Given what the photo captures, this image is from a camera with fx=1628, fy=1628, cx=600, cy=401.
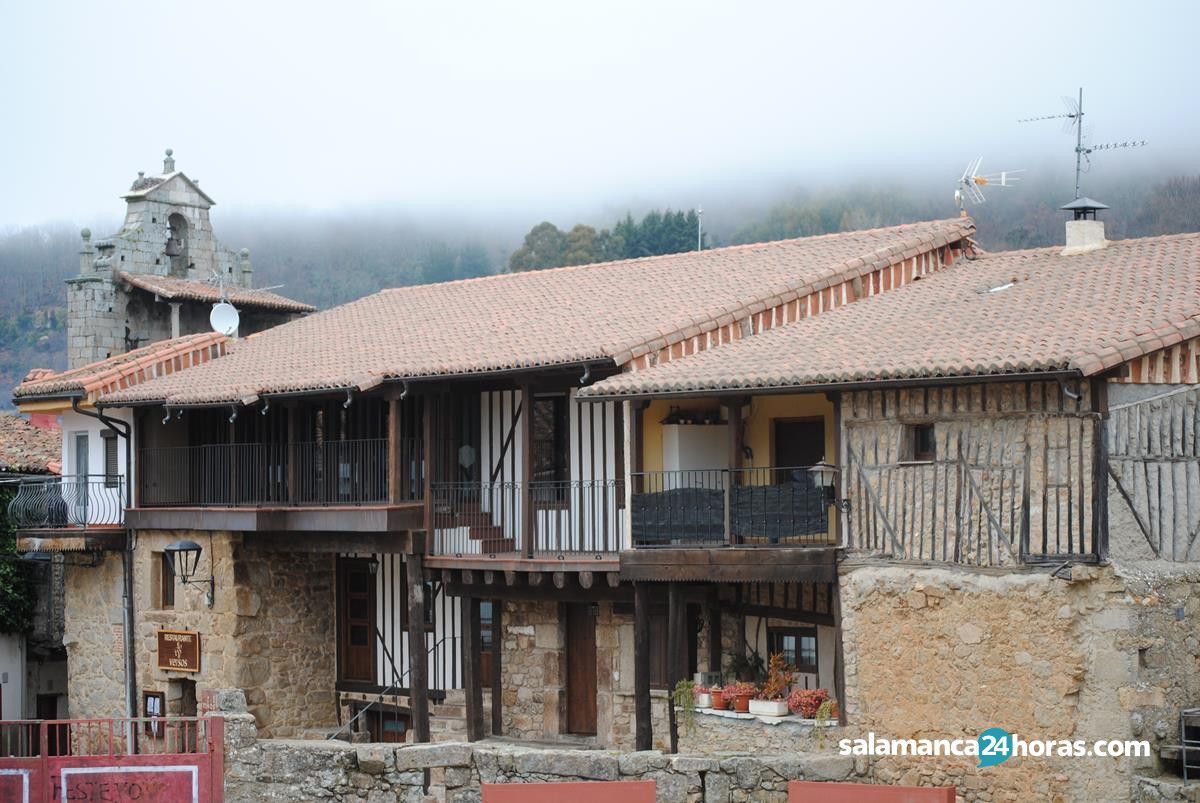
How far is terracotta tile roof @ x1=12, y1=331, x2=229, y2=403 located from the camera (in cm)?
2552

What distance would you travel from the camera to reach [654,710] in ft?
71.4

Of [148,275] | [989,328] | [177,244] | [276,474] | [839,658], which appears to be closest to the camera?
[989,328]

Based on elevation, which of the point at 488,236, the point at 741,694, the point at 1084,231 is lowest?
the point at 741,694

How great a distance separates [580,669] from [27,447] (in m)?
14.1

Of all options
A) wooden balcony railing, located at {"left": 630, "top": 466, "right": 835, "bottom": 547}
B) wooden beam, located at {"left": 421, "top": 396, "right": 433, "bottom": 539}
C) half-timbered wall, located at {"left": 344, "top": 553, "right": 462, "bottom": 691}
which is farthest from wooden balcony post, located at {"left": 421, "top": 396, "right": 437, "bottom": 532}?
wooden balcony railing, located at {"left": 630, "top": 466, "right": 835, "bottom": 547}

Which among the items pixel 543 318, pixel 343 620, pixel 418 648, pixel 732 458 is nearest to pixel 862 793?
pixel 732 458

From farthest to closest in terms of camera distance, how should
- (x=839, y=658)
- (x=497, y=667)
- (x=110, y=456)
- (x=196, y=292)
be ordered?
(x=196, y=292) < (x=110, y=456) < (x=497, y=667) < (x=839, y=658)

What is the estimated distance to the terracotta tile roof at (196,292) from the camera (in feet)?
104

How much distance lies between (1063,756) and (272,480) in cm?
1326

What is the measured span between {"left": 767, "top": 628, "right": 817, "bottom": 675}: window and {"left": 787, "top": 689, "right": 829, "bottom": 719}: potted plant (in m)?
1.83

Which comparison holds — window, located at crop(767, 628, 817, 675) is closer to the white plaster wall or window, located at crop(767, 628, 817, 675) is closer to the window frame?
the window frame

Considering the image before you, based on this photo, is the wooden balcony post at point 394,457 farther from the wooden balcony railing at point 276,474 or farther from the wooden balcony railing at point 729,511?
the wooden balcony railing at point 729,511

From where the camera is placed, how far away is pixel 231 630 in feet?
80.5

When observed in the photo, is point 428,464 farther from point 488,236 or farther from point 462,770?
point 488,236
